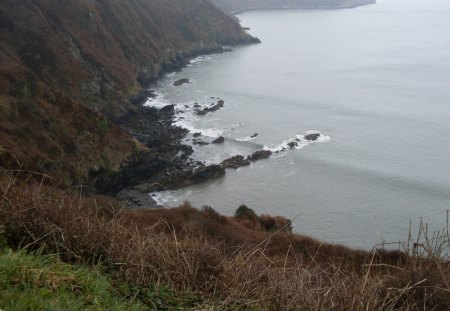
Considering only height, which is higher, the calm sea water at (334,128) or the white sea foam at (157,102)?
the white sea foam at (157,102)

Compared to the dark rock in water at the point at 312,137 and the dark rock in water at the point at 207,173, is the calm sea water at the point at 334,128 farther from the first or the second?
the dark rock in water at the point at 312,137

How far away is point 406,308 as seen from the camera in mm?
Result: 6023

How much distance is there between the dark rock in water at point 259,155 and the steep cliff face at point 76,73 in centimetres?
936

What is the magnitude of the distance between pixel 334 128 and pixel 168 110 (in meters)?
16.8

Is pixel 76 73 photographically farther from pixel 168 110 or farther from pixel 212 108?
pixel 212 108

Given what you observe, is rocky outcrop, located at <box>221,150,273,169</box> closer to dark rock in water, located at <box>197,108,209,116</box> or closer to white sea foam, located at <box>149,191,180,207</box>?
white sea foam, located at <box>149,191,180,207</box>

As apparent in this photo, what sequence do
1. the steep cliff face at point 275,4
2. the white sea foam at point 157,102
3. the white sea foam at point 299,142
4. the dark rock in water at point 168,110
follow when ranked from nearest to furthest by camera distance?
the white sea foam at point 299,142 < the dark rock in water at point 168,110 < the white sea foam at point 157,102 < the steep cliff face at point 275,4

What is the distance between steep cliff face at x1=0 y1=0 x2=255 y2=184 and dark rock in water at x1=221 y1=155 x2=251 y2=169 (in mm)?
7044

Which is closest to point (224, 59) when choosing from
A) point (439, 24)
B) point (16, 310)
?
point (439, 24)

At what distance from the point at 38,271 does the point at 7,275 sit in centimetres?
30

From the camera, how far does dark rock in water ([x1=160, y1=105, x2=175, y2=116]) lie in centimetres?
5034

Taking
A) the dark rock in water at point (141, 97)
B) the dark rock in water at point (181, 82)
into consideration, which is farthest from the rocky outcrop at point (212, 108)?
the dark rock in water at point (181, 82)

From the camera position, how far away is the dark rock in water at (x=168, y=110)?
165 ft

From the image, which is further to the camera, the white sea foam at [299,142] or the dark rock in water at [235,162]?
the white sea foam at [299,142]
